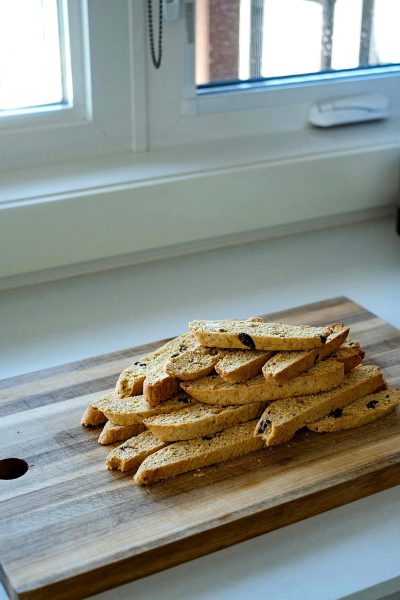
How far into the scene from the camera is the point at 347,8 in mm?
1949

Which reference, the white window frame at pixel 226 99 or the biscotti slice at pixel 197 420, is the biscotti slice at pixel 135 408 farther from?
the white window frame at pixel 226 99

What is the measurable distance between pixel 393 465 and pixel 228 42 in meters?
1.02

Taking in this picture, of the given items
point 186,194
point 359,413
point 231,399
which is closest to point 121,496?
point 231,399

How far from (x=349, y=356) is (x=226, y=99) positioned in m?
0.80

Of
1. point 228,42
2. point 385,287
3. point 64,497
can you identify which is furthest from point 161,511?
point 228,42

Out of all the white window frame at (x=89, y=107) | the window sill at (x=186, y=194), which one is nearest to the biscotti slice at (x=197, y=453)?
the window sill at (x=186, y=194)

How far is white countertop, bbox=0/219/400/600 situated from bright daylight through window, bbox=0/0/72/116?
0.34 meters

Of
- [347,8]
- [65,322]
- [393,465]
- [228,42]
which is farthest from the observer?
[347,8]

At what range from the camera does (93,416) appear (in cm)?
117

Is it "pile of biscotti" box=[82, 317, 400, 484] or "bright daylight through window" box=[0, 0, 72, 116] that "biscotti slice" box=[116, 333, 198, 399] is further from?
"bright daylight through window" box=[0, 0, 72, 116]

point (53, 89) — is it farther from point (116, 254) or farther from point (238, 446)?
point (238, 446)

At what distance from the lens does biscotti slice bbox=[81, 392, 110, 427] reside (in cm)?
117

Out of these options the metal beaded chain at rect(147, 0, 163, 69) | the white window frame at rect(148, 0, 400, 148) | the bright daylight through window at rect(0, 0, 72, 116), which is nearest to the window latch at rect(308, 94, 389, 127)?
the white window frame at rect(148, 0, 400, 148)

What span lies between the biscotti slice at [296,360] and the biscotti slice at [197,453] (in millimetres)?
75
